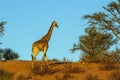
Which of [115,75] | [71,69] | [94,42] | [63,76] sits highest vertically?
[94,42]

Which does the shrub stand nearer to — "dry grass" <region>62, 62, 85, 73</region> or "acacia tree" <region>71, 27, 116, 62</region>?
"dry grass" <region>62, 62, 85, 73</region>

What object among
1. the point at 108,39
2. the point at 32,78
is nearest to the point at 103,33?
the point at 108,39

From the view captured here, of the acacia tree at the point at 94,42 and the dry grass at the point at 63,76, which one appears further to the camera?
the acacia tree at the point at 94,42

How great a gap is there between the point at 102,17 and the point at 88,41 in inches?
234

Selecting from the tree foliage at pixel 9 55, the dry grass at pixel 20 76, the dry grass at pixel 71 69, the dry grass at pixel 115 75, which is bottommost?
the dry grass at pixel 115 75

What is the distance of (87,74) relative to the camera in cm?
2186

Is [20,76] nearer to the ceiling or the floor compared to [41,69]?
nearer to the floor

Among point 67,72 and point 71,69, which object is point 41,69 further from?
point 71,69

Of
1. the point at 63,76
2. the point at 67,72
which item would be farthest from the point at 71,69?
the point at 63,76

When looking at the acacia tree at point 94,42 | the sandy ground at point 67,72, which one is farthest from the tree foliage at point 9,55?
the sandy ground at point 67,72

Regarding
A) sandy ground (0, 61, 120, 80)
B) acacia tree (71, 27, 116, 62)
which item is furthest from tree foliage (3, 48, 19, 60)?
sandy ground (0, 61, 120, 80)

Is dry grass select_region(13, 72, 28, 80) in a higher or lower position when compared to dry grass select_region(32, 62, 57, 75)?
lower

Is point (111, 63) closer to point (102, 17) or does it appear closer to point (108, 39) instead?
point (102, 17)

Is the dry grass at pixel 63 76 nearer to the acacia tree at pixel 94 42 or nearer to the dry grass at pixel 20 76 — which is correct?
the dry grass at pixel 20 76
